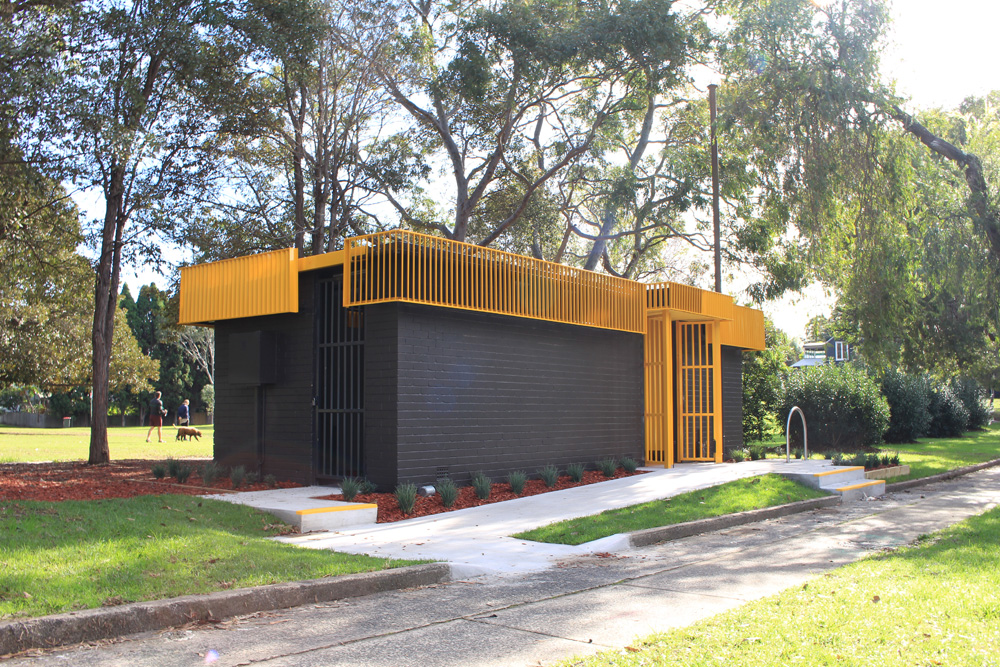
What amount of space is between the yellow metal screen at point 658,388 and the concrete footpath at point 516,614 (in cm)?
826

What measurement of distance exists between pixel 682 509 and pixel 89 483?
Result: 9425 mm

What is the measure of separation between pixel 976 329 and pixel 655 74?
538 inches

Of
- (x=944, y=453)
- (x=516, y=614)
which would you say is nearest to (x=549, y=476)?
(x=516, y=614)

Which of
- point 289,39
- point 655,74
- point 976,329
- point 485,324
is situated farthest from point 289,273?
point 976,329

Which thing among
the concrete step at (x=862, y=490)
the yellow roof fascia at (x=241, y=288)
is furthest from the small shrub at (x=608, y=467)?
the yellow roof fascia at (x=241, y=288)

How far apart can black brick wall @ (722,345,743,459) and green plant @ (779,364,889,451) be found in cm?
566

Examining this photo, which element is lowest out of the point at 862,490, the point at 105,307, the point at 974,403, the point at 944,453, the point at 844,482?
the point at 944,453

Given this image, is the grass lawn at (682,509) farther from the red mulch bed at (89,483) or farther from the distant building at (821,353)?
the distant building at (821,353)

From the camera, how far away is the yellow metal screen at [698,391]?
1872 centimetres

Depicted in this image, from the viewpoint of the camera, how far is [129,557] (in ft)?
22.8

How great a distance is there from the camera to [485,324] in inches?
554

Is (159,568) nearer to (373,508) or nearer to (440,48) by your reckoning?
(373,508)

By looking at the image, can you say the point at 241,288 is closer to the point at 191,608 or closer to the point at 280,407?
the point at 280,407

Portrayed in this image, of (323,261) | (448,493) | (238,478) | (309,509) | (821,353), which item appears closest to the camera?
(309,509)
